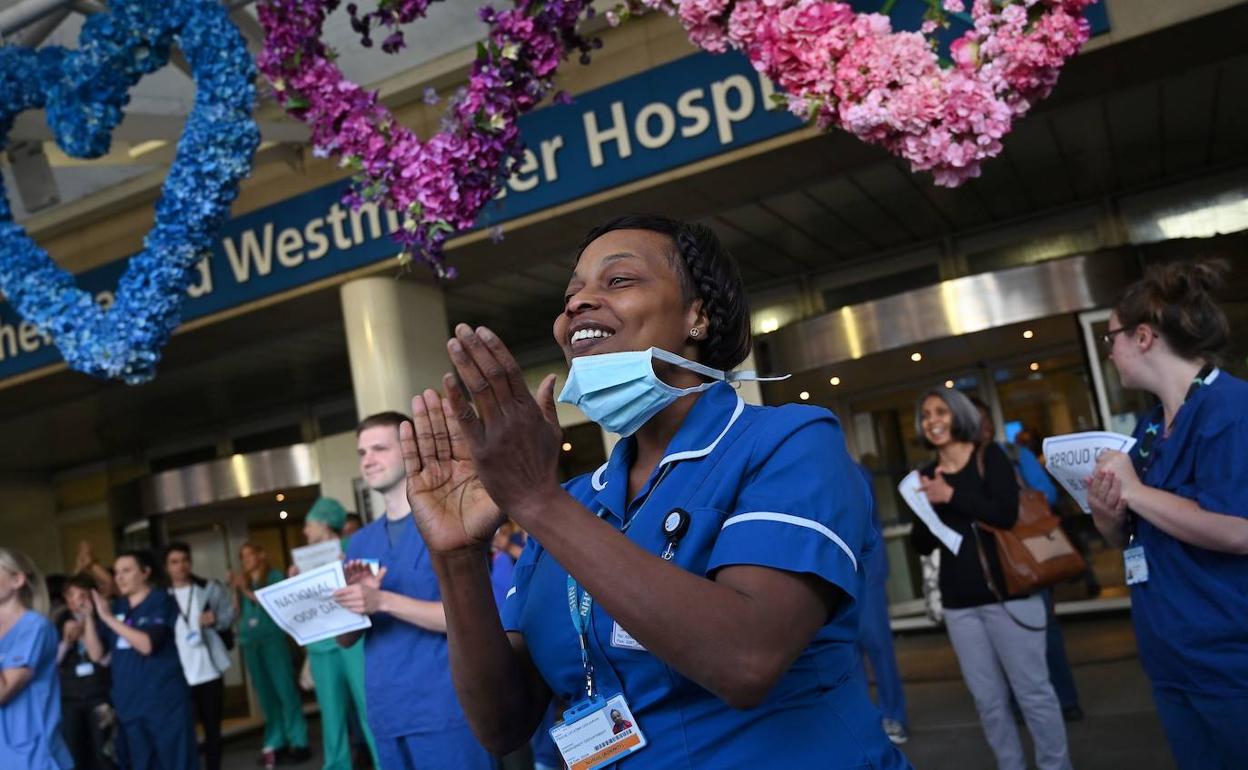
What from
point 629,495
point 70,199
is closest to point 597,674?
point 629,495

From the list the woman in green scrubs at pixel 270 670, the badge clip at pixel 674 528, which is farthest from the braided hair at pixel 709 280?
the woman in green scrubs at pixel 270 670

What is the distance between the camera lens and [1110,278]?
8.34 metres

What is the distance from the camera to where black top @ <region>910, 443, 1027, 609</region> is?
4363mm

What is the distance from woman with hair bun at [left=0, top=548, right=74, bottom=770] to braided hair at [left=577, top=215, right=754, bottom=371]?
152 inches

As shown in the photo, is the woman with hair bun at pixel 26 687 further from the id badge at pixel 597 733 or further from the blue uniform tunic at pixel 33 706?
the id badge at pixel 597 733

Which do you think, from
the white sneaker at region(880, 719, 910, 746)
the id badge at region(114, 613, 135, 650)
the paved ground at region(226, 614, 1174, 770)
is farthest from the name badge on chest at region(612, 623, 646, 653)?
the id badge at region(114, 613, 135, 650)

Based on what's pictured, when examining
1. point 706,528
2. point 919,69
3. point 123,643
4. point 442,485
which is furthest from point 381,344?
point 706,528

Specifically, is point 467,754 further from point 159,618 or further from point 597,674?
point 159,618

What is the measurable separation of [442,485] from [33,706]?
146 inches

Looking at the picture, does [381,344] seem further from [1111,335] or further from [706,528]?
[706,528]

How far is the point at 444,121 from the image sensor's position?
3992 mm

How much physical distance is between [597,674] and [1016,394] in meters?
9.68

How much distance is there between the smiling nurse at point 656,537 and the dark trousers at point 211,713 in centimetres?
673

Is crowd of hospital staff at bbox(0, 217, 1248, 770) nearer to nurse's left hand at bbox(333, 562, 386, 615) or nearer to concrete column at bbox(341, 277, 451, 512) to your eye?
A: nurse's left hand at bbox(333, 562, 386, 615)
